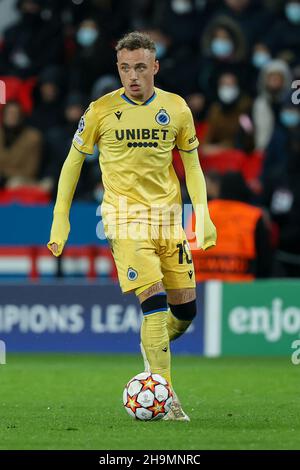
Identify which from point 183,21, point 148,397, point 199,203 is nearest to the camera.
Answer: point 148,397

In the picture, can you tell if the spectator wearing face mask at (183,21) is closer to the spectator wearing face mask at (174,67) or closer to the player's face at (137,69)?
the spectator wearing face mask at (174,67)

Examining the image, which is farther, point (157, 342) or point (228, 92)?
point (228, 92)

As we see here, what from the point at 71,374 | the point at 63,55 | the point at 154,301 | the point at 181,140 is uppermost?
the point at 63,55

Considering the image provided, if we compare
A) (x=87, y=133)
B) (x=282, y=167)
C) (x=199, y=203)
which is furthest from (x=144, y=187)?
(x=282, y=167)

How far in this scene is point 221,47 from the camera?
54.5 feet

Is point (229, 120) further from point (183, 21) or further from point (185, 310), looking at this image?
point (185, 310)

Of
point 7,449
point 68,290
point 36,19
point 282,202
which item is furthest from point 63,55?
point 7,449

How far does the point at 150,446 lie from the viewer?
677cm

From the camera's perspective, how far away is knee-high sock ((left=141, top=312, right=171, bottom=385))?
8.00m

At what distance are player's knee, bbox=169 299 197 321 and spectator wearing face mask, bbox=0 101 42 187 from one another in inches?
288

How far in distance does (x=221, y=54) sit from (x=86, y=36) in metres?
1.84

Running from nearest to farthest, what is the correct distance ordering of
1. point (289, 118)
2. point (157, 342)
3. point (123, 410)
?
point (157, 342) < point (123, 410) < point (289, 118)
